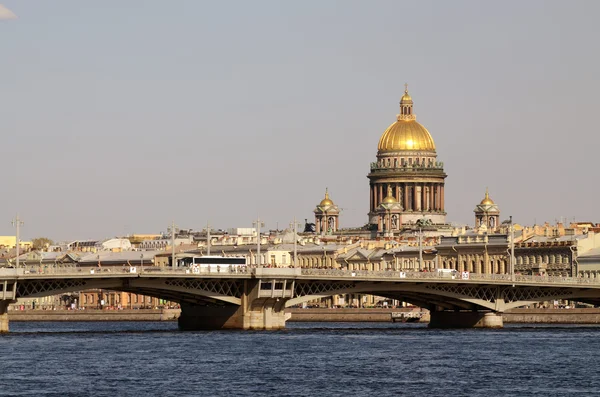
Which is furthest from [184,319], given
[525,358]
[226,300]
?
[525,358]

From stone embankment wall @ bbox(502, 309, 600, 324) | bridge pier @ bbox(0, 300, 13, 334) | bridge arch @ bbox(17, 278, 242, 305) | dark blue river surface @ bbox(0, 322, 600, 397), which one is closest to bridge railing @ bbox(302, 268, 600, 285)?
dark blue river surface @ bbox(0, 322, 600, 397)

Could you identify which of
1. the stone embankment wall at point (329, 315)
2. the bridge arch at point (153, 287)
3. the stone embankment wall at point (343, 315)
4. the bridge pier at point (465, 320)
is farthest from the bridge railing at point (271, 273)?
the stone embankment wall at point (343, 315)

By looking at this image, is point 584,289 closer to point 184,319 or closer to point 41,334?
point 184,319

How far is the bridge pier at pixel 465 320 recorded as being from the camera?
392 feet

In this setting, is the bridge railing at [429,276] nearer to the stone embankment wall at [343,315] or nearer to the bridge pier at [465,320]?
the bridge pier at [465,320]

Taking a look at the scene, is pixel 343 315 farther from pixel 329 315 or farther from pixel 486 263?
pixel 486 263

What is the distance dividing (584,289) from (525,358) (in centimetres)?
3241

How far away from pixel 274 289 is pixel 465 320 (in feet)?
40.4

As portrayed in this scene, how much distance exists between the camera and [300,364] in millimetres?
85188

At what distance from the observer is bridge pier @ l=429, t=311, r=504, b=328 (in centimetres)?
11956

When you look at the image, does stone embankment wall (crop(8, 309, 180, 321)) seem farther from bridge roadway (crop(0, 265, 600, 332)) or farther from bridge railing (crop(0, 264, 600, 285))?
bridge roadway (crop(0, 265, 600, 332))

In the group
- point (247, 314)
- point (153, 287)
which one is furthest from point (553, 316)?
point (153, 287)

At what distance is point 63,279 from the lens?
108 meters

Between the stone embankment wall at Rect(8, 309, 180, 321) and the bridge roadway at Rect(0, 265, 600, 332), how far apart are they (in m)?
39.0
